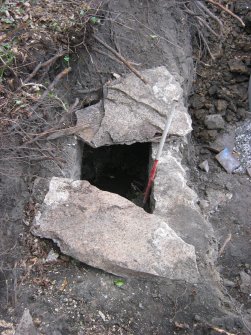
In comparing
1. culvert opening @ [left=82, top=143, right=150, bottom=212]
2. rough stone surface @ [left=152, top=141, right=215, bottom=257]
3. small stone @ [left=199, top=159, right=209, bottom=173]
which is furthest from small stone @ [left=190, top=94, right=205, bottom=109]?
rough stone surface @ [left=152, top=141, right=215, bottom=257]

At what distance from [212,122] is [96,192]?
209 centimetres

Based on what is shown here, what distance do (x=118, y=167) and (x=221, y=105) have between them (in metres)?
1.46

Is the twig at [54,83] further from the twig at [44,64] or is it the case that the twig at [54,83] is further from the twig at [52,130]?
the twig at [52,130]

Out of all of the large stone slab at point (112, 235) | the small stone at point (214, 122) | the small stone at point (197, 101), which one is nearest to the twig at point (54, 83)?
the large stone slab at point (112, 235)

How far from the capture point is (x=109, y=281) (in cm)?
321

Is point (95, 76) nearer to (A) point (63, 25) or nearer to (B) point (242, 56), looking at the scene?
(A) point (63, 25)

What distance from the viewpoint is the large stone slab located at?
A: 3.21 m

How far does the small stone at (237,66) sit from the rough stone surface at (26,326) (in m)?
3.97

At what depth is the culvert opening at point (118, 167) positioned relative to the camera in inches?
188

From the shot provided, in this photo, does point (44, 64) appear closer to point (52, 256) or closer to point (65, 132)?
point (65, 132)

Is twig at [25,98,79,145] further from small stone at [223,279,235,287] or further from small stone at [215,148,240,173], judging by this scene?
small stone at [223,279,235,287]

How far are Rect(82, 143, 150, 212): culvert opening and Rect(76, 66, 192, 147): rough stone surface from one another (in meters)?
0.66

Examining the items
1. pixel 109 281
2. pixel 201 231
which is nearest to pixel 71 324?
pixel 109 281

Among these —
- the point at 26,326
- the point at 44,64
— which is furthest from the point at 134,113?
the point at 26,326
